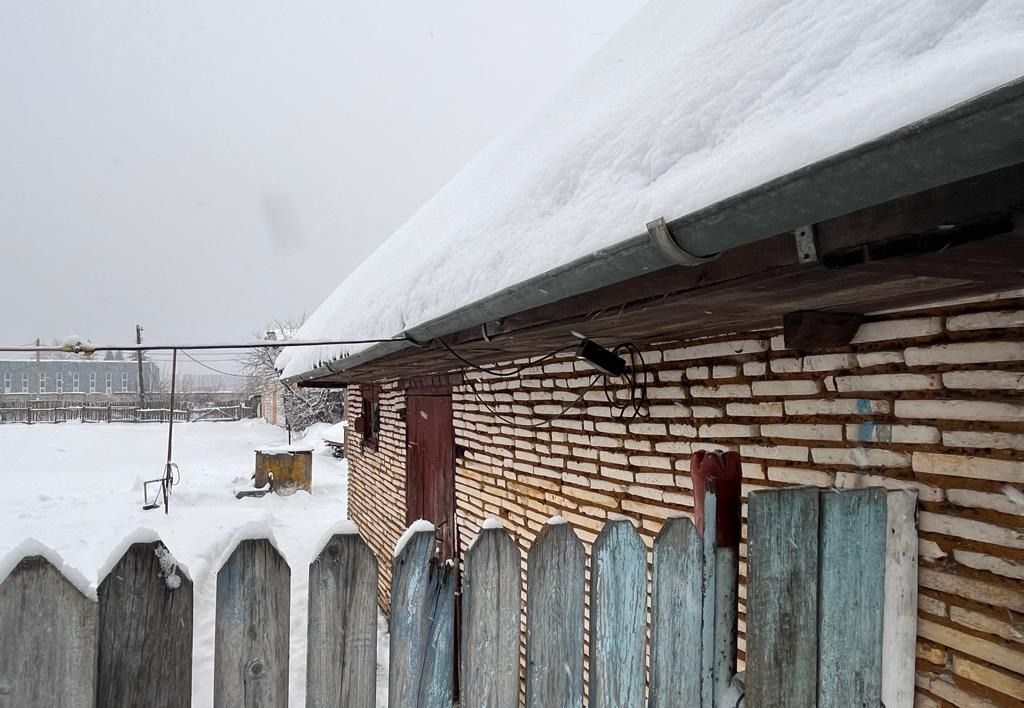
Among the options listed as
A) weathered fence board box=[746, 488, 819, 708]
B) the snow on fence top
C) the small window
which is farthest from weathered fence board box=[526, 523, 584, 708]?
the small window

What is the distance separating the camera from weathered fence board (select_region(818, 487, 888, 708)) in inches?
64.6

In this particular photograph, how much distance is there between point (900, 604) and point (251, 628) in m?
1.79

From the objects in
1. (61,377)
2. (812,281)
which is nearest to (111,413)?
(61,377)

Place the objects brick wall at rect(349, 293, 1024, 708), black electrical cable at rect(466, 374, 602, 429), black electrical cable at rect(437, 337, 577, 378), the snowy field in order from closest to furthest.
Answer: brick wall at rect(349, 293, 1024, 708), black electrical cable at rect(437, 337, 577, 378), black electrical cable at rect(466, 374, 602, 429), the snowy field

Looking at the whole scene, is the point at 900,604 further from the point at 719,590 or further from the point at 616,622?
the point at 616,622

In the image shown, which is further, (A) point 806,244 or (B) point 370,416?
(B) point 370,416

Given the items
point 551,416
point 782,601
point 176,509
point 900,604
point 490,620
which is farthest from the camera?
point 176,509

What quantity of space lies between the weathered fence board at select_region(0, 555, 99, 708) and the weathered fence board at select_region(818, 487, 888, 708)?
1.68 m

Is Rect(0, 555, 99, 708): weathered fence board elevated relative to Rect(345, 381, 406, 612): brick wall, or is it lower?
elevated

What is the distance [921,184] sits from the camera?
94 centimetres

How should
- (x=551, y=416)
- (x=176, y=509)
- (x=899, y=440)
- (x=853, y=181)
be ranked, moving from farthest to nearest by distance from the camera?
1. (x=176, y=509)
2. (x=551, y=416)
3. (x=899, y=440)
4. (x=853, y=181)

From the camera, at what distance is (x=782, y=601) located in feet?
5.28

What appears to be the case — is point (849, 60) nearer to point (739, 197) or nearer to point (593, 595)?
point (739, 197)

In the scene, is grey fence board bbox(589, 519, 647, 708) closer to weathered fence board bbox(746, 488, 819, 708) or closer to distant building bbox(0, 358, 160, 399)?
weathered fence board bbox(746, 488, 819, 708)
